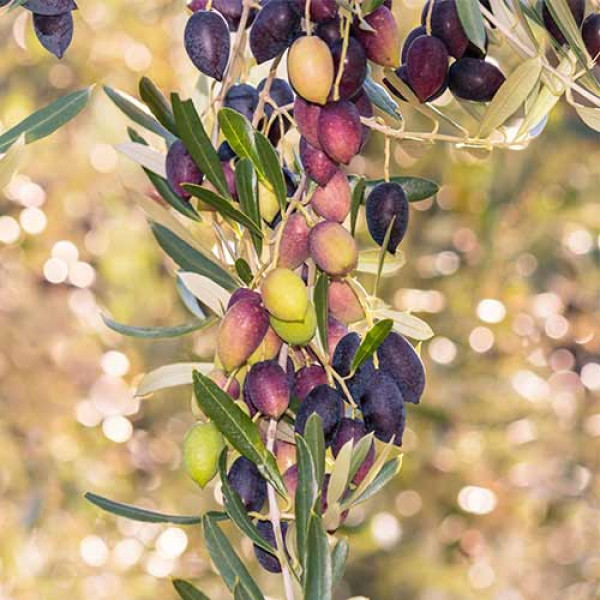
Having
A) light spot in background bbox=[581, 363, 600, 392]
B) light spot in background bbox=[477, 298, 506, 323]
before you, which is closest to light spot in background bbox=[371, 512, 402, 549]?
light spot in background bbox=[477, 298, 506, 323]

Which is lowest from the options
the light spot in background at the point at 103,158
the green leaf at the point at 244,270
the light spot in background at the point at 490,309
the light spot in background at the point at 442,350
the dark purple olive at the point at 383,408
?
the light spot in background at the point at 442,350

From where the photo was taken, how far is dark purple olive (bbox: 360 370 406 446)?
0.55 m

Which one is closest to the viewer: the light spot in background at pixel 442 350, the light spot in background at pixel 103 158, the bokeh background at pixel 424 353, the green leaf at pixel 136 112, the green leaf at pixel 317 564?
the green leaf at pixel 317 564

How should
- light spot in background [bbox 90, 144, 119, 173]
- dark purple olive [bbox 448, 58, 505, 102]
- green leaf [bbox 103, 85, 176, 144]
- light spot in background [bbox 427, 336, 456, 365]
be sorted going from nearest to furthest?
dark purple olive [bbox 448, 58, 505, 102] < green leaf [bbox 103, 85, 176, 144] < light spot in background [bbox 427, 336, 456, 365] < light spot in background [bbox 90, 144, 119, 173]

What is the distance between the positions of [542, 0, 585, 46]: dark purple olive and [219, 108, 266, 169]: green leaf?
17cm

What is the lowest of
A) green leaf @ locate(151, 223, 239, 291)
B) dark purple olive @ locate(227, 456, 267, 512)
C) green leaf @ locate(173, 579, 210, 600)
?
green leaf @ locate(173, 579, 210, 600)

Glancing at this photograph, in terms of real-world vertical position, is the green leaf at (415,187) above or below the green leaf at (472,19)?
below

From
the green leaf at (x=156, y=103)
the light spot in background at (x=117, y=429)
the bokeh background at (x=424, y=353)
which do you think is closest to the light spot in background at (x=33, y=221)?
the bokeh background at (x=424, y=353)

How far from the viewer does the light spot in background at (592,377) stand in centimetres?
242

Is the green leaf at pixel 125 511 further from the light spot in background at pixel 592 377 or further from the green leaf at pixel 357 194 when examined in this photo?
the light spot in background at pixel 592 377

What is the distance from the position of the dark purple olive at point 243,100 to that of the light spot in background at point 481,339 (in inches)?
66.4

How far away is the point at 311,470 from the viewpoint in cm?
53

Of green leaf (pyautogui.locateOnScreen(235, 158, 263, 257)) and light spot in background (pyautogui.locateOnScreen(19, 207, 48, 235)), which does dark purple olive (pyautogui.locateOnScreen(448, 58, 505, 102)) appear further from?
light spot in background (pyautogui.locateOnScreen(19, 207, 48, 235))

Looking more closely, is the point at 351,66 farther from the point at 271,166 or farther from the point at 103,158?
the point at 103,158
